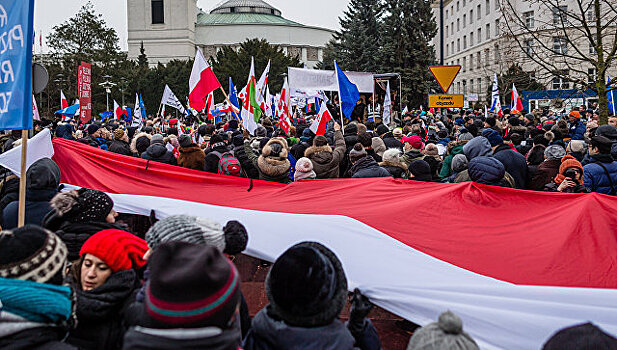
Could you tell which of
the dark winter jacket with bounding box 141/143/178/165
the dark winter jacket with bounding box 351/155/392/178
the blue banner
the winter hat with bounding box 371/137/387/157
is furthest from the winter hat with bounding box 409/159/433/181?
the blue banner

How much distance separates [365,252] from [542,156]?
4.94 m

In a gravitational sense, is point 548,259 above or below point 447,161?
below

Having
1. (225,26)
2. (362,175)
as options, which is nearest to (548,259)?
(362,175)

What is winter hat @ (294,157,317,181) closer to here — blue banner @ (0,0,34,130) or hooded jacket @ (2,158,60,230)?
hooded jacket @ (2,158,60,230)

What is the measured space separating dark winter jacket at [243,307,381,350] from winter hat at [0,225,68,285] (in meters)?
0.90

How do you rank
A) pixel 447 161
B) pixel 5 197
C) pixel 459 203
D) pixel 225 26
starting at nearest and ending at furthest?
pixel 459 203 < pixel 5 197 < pixel 447 161 < pixel 225 26

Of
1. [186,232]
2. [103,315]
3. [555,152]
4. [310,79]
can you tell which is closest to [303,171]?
[555,152]

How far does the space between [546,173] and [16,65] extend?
5867mm

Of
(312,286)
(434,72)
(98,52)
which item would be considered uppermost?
(98,52)

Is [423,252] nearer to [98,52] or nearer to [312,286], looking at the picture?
[312,286]

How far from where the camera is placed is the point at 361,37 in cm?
4947

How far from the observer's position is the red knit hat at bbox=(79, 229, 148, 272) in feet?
9.83

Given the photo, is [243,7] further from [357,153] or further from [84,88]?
[357,153]

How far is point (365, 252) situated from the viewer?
4180mm
